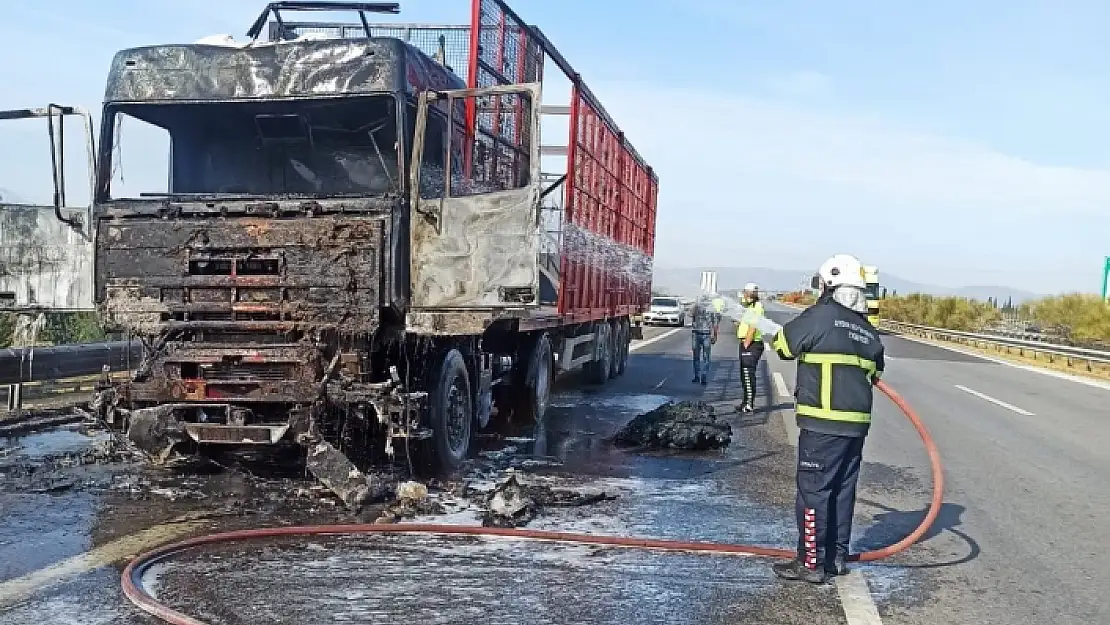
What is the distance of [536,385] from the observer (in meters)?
10.2

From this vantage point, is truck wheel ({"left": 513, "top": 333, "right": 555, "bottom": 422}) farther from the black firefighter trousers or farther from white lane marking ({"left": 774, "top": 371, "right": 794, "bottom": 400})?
the black firefighter trousers

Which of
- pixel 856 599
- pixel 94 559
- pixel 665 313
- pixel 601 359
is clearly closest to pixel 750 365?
pixel 601 359

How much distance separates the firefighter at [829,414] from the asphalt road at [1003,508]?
49 centimetres

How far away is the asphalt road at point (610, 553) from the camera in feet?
14.5

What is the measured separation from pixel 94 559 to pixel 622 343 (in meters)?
12.3

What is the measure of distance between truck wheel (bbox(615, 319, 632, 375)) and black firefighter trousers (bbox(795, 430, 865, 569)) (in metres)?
11.0

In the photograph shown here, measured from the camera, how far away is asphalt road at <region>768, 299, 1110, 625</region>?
4875mm

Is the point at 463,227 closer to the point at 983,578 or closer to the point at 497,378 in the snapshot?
the point at 497,378

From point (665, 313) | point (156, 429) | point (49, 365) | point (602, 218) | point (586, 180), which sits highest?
point (586, 180)

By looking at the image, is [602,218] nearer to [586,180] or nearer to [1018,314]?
[586,180]

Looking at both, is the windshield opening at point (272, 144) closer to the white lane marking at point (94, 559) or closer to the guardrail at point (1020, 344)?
the white lane marking at point (94, 559)

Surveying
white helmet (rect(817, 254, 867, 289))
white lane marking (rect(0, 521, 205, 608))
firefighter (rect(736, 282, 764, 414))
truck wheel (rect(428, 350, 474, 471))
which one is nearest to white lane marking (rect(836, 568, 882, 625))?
white helmet (rect(817, 254, 867, 289))

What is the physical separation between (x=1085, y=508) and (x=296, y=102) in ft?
21.7

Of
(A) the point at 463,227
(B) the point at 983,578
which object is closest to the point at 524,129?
(A) the point at 463,227
